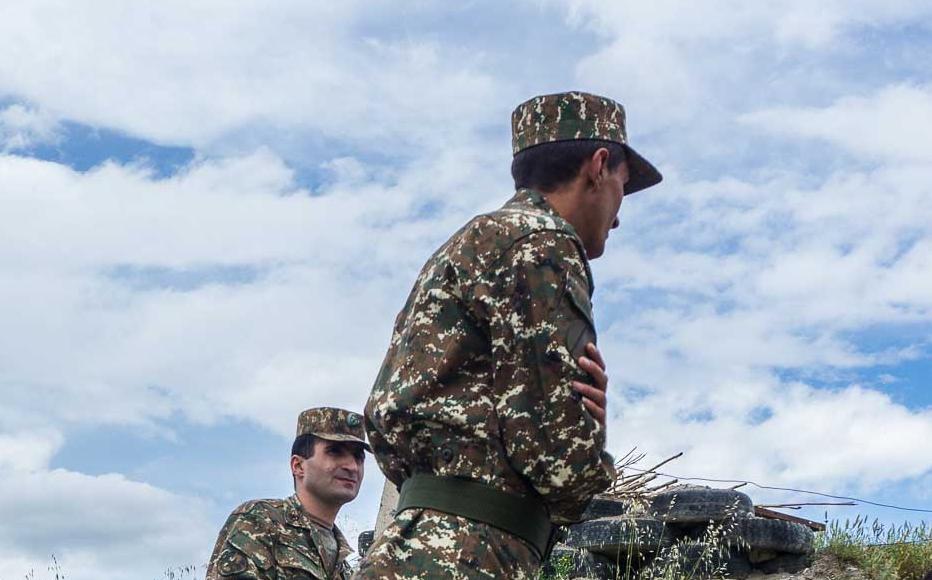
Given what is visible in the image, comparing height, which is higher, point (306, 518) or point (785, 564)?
point (785, 564)

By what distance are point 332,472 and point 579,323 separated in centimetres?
414

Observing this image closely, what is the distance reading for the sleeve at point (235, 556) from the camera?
21.6ft

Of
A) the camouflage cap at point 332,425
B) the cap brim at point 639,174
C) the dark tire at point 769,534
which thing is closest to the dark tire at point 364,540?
the dark tire at point 769,534

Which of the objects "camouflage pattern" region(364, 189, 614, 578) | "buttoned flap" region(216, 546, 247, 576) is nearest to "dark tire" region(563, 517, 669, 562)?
"buttoned flap" region(216, 546, 247, 576)

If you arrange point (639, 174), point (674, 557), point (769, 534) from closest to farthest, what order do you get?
1. point (639, 174)
2. point (674, 557)
3. point (769, 534)

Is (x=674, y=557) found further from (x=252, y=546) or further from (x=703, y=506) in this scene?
(x=252, y=546)

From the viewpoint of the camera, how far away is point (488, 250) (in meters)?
3.45

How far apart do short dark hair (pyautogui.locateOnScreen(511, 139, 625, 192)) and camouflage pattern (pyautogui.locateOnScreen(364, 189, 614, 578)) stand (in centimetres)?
27

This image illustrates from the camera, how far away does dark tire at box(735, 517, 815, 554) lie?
35.2ft

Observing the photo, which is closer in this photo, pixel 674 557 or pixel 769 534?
pixel 674 557

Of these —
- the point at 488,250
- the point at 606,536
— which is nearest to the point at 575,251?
the point at 488,250

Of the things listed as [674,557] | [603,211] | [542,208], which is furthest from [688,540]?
[542,208]

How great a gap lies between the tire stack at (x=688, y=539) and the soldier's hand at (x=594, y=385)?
7.50 meters

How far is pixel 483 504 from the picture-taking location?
3.31 m
